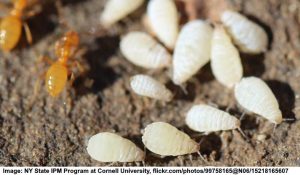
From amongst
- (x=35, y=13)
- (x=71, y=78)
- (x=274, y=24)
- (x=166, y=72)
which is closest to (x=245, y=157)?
(x=166, y=72)

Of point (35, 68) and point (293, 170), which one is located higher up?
point (35, 68)

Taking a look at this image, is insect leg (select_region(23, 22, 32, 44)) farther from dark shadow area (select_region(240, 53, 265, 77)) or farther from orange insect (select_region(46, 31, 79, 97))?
dark shadow area (select_region(240, 53, 265, 77))

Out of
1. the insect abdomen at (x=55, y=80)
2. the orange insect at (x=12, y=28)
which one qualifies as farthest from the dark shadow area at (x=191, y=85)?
the orange insect at (x=12, y=28)

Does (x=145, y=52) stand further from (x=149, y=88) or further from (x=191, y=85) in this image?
(x=191, y=85)

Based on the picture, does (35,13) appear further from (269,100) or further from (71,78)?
(269,100)

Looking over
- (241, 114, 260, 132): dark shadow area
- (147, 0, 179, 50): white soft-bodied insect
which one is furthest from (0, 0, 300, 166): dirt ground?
(147, 0, 179, 50): white soft-bodied insect

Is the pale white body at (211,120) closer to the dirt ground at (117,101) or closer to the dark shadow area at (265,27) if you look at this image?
the dirt ground at (117,101)
